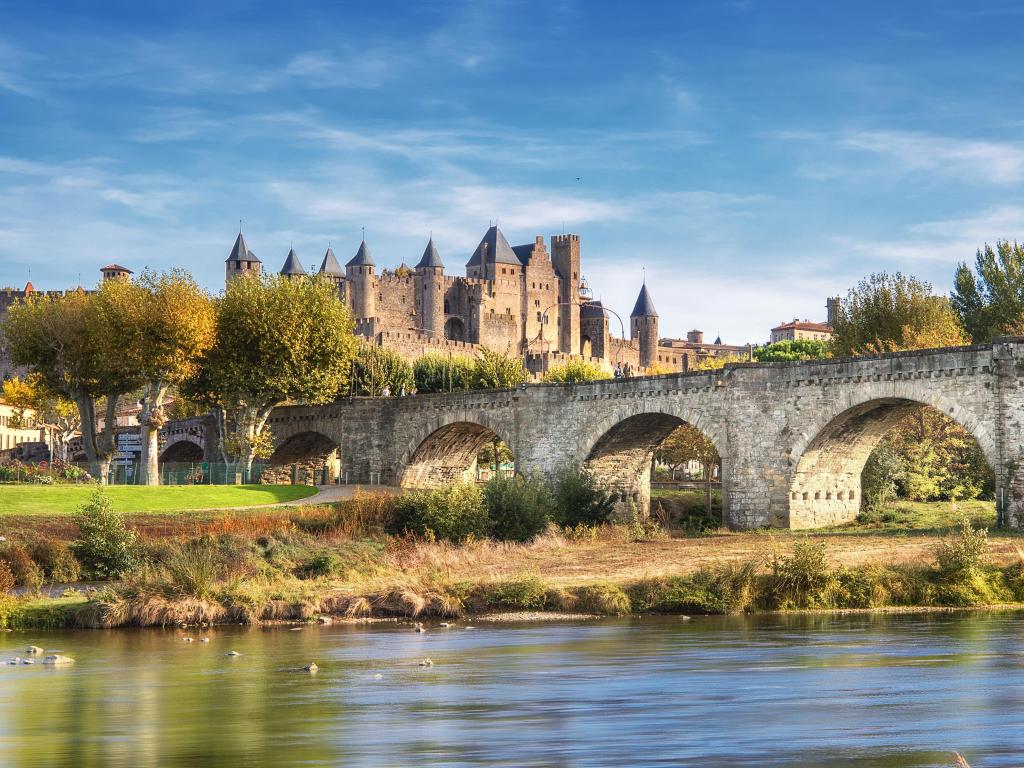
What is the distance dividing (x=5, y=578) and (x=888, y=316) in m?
46.9

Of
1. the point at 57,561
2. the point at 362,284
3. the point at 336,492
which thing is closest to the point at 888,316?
the point at 336,492

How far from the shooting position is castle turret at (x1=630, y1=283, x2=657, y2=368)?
543 ft

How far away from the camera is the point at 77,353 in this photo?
199 ft

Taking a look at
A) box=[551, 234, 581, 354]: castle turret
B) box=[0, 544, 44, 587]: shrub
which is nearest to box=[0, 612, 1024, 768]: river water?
box=[0, 544, 44, 587]: shrub

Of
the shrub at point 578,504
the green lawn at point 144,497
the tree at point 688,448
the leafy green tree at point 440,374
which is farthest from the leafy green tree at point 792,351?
the shrub at point 578,504

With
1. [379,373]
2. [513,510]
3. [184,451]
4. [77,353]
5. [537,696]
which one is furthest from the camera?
[184,451]

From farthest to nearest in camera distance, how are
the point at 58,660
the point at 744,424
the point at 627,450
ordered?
Answer: the point at 627,450 → the point at 744,424 → the point at 58,660

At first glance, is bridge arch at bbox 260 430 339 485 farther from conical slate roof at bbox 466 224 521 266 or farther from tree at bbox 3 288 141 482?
conical slate roof at bbox 466 224 521 266

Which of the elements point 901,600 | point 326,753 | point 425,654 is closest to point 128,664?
point 425,654

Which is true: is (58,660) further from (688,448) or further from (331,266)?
(331,266)

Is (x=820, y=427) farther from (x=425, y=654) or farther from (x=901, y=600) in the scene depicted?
(x=425, y=654)

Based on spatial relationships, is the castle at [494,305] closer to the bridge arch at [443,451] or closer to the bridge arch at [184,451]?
the bridge arch at [184,451]

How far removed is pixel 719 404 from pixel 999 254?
37480mm

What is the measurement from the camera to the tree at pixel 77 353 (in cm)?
5972
